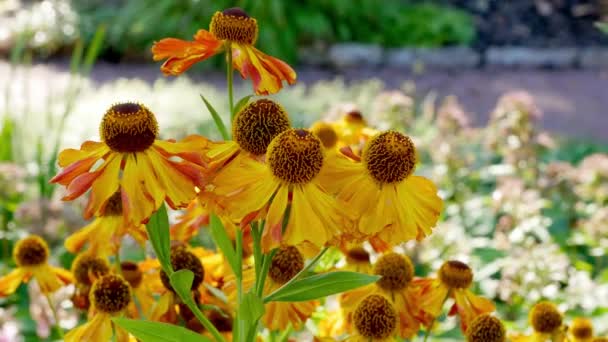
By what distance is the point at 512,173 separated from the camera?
316 centimetres

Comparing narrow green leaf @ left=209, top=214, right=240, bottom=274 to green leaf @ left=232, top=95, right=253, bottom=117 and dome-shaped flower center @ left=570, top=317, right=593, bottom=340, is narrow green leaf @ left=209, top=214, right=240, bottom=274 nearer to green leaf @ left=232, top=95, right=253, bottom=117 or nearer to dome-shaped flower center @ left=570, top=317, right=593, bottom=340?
green leaf @ left=232, top=95, right=253, bottom=117

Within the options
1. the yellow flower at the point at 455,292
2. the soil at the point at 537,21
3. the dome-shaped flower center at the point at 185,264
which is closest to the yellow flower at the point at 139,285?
the dome-shaped flower center at the point at 185,264

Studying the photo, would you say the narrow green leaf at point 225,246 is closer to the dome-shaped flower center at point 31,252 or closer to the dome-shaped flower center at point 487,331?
the dome-shaped flower center at point 487,331

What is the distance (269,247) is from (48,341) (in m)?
1.37

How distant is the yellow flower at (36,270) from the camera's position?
135 cm

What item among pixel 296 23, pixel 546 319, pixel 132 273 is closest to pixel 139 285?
pixel 132 273

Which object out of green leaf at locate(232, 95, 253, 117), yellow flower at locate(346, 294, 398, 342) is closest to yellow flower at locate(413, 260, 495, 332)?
yellow flower at locate(346, 294, 398, 342)

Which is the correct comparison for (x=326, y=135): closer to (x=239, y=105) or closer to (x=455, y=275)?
(x=455, y=275)

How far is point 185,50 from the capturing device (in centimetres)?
100

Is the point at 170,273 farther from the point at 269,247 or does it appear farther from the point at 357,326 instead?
the point at 357,326

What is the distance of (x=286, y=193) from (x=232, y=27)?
25cm

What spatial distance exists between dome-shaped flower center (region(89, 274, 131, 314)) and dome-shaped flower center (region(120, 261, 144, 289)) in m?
0.15

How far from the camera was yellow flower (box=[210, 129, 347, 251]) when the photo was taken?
850mm

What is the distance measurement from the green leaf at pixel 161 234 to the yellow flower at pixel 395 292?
1.07 ft
